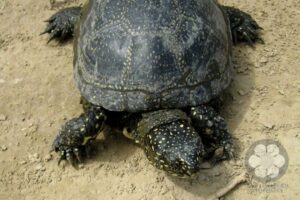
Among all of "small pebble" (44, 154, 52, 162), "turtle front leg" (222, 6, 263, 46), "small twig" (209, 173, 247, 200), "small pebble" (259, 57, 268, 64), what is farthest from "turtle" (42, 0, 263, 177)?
"turtle front leg" (222, 6, 263, 46)

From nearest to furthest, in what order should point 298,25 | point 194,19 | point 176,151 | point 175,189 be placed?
point 176,151 → point 175,189 → point 194,19 → point 298,25

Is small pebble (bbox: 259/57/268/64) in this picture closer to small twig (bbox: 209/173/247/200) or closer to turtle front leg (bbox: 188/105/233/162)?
turtle front leg (bbox: 188/105/233/162)

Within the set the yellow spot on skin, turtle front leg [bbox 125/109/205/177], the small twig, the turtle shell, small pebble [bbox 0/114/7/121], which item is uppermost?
the turtle shell

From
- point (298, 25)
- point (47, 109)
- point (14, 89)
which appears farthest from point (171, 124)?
point (298, 25)

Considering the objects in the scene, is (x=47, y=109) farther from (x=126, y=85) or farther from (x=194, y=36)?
(x=194, y=36)

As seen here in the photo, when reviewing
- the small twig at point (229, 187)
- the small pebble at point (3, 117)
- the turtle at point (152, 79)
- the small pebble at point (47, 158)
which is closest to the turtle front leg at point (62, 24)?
the turtle at point (152, 79)

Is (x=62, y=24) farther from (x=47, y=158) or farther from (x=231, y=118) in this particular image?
(x=231, y=118)

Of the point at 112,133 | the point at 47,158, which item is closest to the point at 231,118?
the point at 112,133
